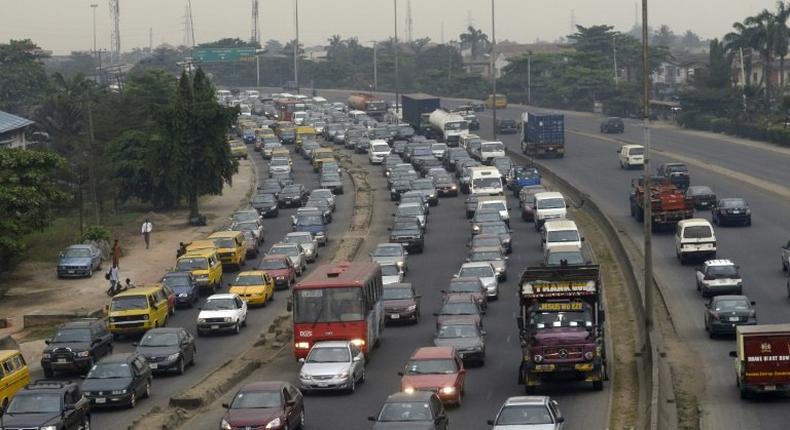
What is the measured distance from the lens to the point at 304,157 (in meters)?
119

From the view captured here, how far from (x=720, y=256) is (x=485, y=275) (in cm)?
1208

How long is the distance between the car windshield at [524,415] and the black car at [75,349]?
56.3ft

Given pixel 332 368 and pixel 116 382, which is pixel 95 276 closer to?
pixel 116 382

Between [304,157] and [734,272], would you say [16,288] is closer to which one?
[734,272]

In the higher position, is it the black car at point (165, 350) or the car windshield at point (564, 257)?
the car windshield at point (564, 257)

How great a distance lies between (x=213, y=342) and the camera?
47.9 m

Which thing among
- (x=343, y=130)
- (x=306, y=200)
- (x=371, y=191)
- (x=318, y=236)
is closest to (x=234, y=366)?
(x=318, y=236)

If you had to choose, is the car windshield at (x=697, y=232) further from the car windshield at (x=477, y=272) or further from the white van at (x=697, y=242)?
the car windshield at (x=477, y=272)

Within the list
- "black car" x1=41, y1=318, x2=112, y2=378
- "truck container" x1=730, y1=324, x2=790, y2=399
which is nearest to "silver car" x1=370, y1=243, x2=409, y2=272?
"black car" x1=41, y1=318, x2=112, y2=378

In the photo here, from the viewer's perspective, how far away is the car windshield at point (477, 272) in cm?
5350

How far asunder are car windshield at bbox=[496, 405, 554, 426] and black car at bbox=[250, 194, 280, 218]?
180 ft

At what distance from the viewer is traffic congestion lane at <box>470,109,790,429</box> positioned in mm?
34531

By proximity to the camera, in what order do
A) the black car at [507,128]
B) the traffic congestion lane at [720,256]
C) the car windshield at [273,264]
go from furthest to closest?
the black car at [507,128] → the car windshield at [273,264] → the traffic congestion lane at [720,256]

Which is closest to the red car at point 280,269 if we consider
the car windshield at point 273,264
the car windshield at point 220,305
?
the car windshield at point 273,264
